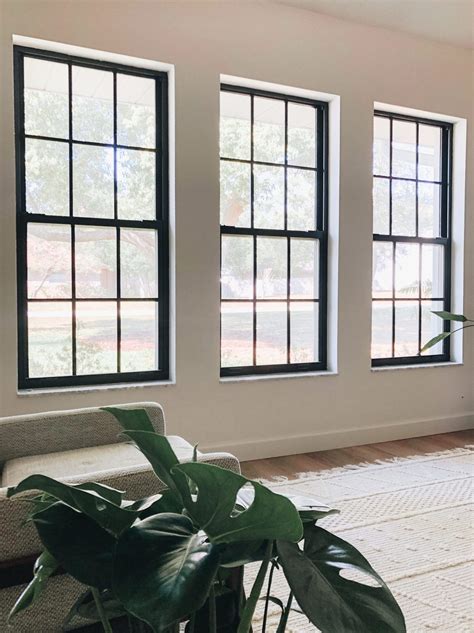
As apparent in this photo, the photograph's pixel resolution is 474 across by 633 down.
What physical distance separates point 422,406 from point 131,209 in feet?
9.26

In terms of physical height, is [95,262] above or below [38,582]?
above

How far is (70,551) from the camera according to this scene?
1.90 ft

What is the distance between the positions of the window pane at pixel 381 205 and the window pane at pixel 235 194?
1.14 metres

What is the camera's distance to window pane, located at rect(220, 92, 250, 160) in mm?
3609

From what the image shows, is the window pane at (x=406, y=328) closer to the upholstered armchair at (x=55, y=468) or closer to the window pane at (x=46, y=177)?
the upholstered armchair at (x=55, y=468)

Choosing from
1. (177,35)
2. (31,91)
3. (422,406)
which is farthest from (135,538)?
(422,406)

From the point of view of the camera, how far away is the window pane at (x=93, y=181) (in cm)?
321

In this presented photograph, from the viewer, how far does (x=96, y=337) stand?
10.9 feet

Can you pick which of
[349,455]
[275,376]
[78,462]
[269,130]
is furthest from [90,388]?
[269,130]

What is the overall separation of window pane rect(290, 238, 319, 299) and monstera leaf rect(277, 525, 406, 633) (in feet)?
10.7

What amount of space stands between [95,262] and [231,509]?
2.92 meters

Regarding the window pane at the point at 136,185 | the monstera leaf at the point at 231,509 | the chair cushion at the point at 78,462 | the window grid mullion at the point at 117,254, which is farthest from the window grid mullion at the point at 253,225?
the monstera leaf at the point at 231,509

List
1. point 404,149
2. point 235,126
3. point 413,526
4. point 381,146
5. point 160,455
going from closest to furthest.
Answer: point 160,455 < point 413,526 < point 235,126 < point 381,146 < point 404,149

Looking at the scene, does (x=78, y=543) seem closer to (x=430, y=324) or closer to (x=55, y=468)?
(x=55, y=468)
